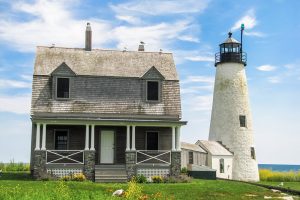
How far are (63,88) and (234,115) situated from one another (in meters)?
16.5

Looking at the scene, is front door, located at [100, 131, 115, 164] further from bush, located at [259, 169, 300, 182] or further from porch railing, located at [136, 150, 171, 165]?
bush, located at [259, 169, 300, 182]

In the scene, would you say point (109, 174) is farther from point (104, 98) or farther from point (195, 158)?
point (195, 158)

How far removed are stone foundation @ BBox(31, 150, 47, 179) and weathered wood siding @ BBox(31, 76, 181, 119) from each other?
2.46m

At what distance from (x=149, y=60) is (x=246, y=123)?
12.5 metres

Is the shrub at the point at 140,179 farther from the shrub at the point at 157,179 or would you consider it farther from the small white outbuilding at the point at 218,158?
the small white outbuilding at the point at 218,158

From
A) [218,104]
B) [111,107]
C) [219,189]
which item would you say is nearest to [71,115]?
[111,107]

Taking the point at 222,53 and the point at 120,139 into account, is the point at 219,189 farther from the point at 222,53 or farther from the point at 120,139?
the point at 222,53

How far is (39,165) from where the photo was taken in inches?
1127

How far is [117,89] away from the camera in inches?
1264

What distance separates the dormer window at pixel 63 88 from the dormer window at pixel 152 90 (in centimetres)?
478

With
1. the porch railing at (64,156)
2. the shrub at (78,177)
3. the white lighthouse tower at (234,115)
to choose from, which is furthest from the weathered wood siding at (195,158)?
the shrub at (78,177)

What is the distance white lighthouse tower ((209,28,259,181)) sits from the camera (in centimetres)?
4250

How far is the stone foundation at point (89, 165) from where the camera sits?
1143 inches

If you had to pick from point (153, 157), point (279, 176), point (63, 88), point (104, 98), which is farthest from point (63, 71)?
point (279, 176)
